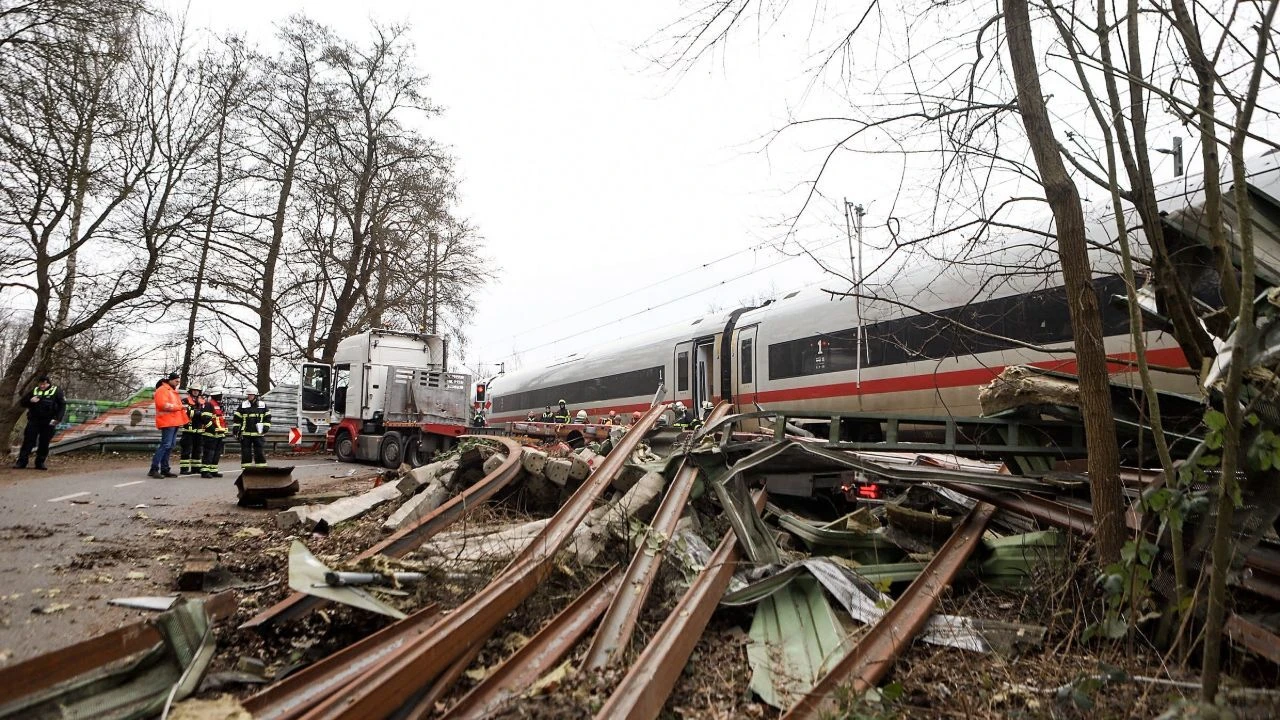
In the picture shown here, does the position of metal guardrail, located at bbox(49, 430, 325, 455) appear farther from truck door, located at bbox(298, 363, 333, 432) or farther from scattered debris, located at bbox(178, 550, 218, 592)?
scattered debris, located at bbox(178, 550, 218, 592)

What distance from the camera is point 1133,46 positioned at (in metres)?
3.56

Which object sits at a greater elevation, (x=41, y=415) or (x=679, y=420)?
(x=41, y=415)

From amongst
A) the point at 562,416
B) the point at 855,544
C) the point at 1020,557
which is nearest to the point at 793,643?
the point at 855,544

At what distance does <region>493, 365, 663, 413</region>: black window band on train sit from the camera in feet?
54.0

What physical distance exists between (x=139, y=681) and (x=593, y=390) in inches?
637

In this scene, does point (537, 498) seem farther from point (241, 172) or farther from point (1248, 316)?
point (241, 172)

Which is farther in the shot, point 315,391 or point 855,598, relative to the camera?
point 315,391

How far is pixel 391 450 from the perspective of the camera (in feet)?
53.5

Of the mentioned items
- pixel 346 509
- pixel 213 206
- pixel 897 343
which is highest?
pixel 213 206

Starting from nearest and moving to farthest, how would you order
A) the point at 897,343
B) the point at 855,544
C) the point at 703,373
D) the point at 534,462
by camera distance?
the point at 855,544
the point at 897,343
the point at 534,462
the point at 703,373

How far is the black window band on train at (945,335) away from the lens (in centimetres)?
727

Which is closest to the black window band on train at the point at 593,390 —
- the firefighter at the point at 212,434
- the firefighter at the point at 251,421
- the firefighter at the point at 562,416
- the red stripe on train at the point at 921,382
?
the firefighter at the point at 562,416

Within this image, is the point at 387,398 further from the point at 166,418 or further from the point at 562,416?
the point at 166,418

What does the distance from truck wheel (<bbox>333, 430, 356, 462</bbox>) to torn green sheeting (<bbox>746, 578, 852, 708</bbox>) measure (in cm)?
1575
